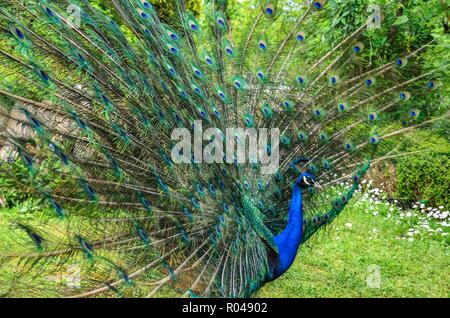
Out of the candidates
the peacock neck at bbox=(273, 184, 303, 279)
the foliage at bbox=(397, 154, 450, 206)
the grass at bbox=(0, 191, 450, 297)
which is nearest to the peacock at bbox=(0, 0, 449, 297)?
the peacock neck at bbox=(273, 184, 303, 279)

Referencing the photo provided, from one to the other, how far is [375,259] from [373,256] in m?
0.08

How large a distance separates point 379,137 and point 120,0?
1926 mm

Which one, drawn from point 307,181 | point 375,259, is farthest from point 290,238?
point 375,259

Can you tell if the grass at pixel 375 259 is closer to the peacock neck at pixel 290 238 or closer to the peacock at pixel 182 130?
the peacock neck at pixel 290 238

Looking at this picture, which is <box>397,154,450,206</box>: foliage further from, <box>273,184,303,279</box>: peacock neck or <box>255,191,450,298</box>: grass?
<box>273,184,303,279</box>: peacock neck

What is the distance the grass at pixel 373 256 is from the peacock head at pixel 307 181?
57cm

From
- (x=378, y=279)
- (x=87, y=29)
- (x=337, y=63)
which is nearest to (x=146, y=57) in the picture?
(x=87, y=29)

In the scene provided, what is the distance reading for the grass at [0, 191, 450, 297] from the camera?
440 centimetres

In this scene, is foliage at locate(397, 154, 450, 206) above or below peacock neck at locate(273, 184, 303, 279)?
above

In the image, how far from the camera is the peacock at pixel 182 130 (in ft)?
9.14

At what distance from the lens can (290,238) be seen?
335 cm

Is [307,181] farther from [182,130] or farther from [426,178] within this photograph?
[426,178]

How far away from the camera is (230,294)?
10.00 ft

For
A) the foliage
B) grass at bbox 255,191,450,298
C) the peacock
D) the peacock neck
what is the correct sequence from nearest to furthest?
1. the peacock
2. the peacock neck
3. grass at bbox 255,191,450,298
4. the foliage
